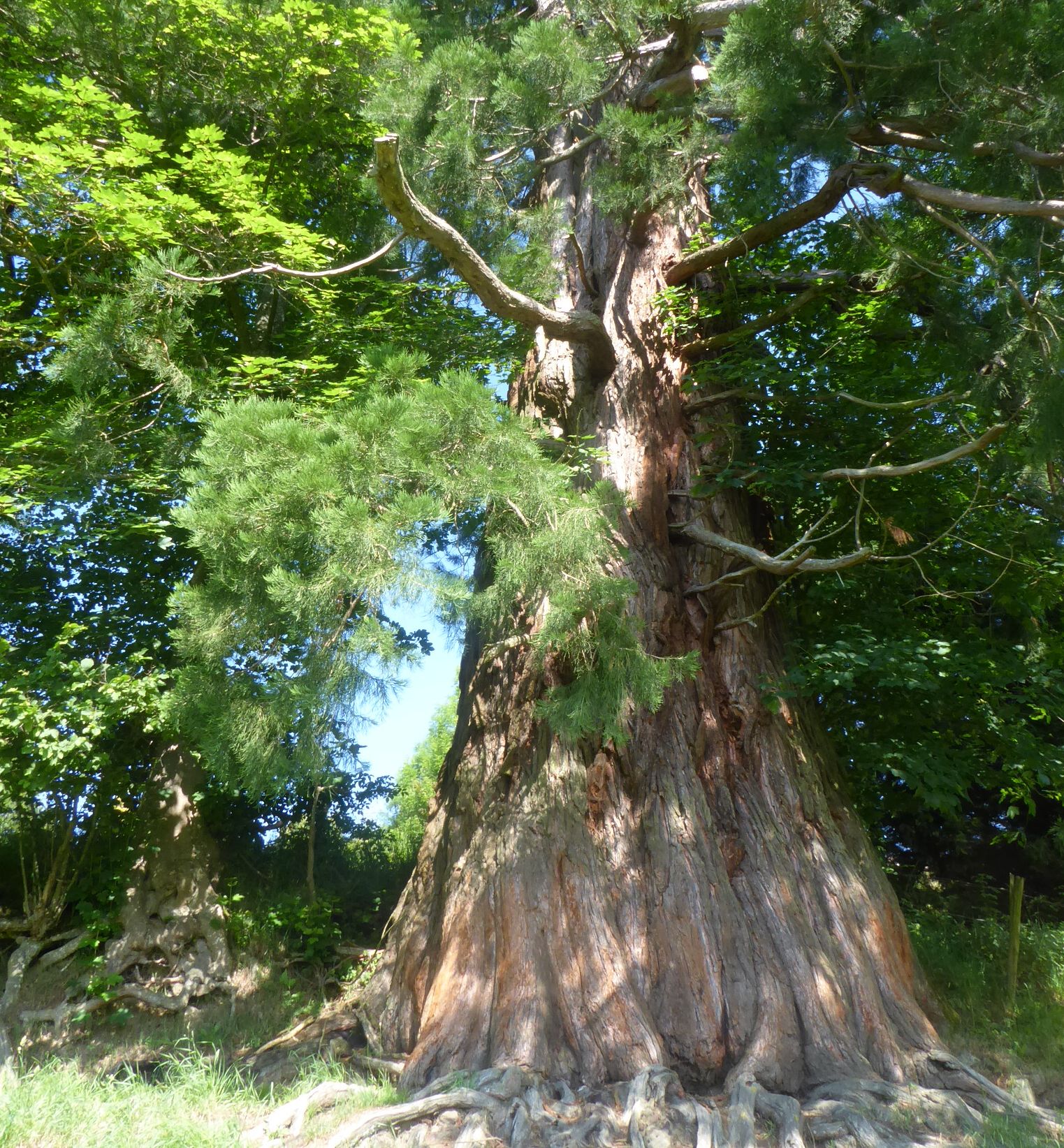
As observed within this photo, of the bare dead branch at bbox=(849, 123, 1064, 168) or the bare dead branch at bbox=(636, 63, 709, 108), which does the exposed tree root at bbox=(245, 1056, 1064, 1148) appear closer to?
the bare dead branch at bbox=(849, 123, 1064, 168)

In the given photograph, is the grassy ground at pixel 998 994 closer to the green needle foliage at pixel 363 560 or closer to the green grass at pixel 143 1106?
the green needle foliage at pixel 363 560

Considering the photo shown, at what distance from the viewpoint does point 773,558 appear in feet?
16.1

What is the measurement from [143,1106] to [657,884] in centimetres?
261

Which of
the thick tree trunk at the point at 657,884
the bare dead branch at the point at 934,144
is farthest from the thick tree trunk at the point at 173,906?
the bare dead branch at the point at 934,144

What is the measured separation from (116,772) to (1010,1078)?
6512 millimetres

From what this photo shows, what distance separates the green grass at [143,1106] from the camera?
348 centimetres

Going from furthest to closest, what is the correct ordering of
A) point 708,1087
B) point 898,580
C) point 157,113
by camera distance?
point 157,113
point 898,580
point 708,1087

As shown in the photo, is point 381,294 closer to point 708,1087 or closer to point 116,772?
point 116,772

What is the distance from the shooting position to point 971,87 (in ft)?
15.2

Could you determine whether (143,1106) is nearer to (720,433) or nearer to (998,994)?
(720,433)

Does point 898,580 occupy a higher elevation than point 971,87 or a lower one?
lower

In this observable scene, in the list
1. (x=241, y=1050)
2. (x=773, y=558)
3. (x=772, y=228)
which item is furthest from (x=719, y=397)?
(x=241, y=1050)

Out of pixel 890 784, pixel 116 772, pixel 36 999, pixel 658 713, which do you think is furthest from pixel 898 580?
pixel 36 999

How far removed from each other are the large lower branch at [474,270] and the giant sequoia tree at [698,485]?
3cm
